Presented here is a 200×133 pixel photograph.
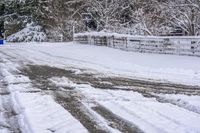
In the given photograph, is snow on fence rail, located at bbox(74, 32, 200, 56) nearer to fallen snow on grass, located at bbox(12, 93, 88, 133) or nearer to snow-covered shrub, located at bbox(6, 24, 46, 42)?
fallen snow on grass, located at bbox(12, 93, 88, 133)

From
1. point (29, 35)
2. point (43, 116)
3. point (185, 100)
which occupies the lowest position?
point (185, 100)

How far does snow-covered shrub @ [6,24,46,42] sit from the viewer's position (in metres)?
45.4

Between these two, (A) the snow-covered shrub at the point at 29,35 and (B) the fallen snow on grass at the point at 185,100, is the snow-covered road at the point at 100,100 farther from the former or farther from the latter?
(A) the snow-covered shrub at the point at 29,35

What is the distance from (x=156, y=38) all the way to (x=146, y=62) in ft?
14.1

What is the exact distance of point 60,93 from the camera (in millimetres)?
10195

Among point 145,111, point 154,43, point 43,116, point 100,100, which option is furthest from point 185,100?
point 154,43

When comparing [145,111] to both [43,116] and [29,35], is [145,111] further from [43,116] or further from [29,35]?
[29,35]

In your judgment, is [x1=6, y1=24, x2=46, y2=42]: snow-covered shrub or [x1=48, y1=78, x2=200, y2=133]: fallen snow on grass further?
[x1=6, y1=24, x2=46, y2=42]: snow-covered shrub

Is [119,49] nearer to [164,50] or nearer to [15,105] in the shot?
[164,50]

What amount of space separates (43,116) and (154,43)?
16.4m

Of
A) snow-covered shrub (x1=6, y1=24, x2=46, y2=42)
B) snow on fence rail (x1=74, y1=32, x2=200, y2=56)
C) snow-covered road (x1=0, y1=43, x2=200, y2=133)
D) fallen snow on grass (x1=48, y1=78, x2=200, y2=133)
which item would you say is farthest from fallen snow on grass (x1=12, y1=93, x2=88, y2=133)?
snow-covered shrub (x1=6, y1=24, x2=46, y2=42)

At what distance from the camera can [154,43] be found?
76.5 ft

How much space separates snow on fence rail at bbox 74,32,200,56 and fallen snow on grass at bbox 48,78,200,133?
35.5 ft

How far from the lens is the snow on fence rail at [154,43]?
20.5 metres
